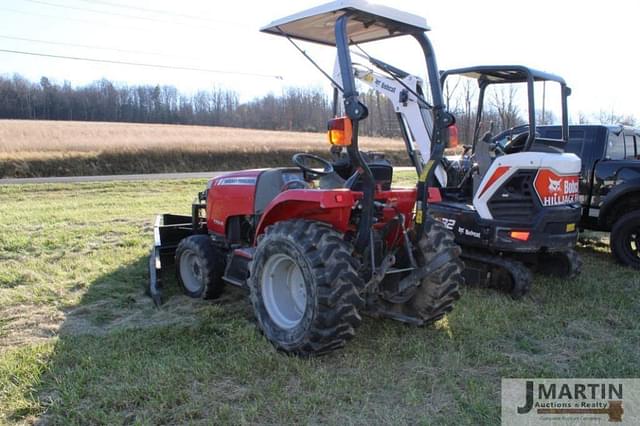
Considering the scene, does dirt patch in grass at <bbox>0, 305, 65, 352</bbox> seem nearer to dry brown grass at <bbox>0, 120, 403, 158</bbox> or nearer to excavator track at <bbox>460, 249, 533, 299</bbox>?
excavator track at <bbox>460, 249, 533, 299</bbox>

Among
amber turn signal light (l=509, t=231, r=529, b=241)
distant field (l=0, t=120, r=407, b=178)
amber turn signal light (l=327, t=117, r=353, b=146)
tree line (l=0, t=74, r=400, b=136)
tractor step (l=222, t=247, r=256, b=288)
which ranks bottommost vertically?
tractor step (l=222, t=247, r=256, b=288)

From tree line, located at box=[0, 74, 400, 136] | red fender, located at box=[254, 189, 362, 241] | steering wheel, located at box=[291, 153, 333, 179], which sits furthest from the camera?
tree line, located at box=[0, 74, 400, 136]

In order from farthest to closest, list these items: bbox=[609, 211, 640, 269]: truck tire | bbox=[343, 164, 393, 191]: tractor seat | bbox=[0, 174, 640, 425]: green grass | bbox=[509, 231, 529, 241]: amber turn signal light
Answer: bbox=[609, 211, 640, 269]: truck tire, bbox=[509, 231, 529, 241]: amber turn signal light, bbox=[343, 164, 393, 191]: tractor seat, bbox=[0, 174, 640, 425]: green grass

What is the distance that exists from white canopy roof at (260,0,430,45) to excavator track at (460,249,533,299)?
2.78 metres

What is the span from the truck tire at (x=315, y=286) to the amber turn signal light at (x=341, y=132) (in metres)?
0.65

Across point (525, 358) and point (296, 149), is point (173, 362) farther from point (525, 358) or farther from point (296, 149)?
point (296, 149)

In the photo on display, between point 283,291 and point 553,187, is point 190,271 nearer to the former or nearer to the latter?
point 283,291

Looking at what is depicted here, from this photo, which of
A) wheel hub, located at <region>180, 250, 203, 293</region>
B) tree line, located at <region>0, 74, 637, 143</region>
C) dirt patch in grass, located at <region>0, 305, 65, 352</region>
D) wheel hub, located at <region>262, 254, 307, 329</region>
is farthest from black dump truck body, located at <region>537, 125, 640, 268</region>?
tree line, located at <region>0, 74, 637, 143</region>

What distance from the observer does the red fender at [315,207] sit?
3.68 metres

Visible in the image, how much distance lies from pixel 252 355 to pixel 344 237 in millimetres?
1134

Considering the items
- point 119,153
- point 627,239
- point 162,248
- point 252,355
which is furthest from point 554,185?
point 119,153

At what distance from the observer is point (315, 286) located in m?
3.60

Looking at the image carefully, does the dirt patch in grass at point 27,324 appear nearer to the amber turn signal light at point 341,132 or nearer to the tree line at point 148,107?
the amber turn signal light at point 341,132

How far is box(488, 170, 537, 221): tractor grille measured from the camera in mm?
5766
